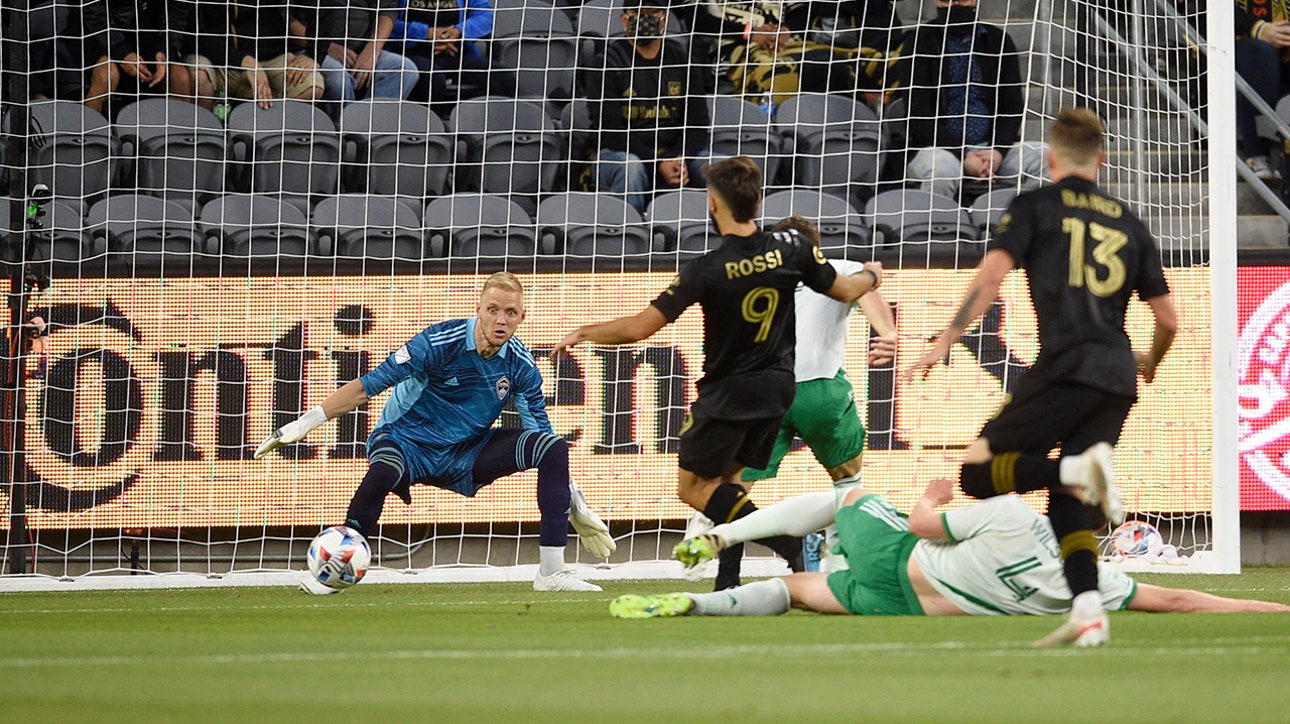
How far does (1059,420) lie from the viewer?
466cm

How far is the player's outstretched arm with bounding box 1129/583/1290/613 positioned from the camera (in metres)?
5.53

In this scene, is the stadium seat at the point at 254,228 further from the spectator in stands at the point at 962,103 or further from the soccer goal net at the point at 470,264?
the spectator in stands at the point at 962,103

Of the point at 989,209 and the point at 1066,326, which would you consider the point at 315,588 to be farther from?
the point at 989,209

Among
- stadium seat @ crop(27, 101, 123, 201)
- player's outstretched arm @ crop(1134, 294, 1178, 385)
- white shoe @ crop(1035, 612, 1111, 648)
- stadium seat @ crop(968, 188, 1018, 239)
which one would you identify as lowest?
white shoe @ crop(1035, 612, 1111, 648)

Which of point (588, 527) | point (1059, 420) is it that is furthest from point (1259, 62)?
point (1059, 420)

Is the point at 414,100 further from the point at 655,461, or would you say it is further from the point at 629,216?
the point at 655,461

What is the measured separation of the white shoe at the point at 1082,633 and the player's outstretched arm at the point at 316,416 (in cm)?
409

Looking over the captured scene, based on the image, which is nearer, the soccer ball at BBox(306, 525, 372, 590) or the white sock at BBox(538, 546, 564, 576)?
the soccer ball at BBox(306, 525, 372, 590)

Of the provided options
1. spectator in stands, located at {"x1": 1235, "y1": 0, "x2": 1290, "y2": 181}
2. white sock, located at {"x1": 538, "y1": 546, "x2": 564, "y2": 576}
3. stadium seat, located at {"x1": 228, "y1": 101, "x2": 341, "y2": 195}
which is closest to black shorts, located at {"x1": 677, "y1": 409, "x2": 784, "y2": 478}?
white sock, located at {"x1": 538, "y1": 546, "x2": 564, "y2": 576}

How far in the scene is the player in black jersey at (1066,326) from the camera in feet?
15.1

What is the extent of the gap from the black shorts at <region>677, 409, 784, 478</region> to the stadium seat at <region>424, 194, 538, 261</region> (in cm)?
388

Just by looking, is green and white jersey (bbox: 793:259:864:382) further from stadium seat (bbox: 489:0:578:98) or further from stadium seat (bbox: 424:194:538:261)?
stadium seat (bbox: 489:0:578:98)

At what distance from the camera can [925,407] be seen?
32.4ft

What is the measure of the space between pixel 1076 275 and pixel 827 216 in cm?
588
